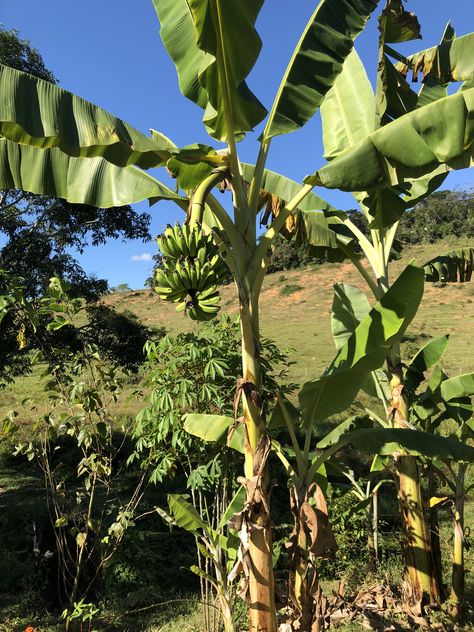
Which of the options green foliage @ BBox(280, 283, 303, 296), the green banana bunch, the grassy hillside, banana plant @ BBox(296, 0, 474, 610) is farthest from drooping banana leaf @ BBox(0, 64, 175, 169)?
green foliage @ BBox(280, 283, 303, 296)

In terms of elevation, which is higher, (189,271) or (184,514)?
(189,271)

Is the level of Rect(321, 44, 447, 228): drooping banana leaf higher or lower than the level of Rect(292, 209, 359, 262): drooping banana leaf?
higher

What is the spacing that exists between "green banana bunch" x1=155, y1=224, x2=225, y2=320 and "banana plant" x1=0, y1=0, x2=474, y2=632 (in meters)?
0.11

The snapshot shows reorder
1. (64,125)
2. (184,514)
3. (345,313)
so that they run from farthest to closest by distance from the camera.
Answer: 1. (345,313)
2. (184,514)
3. (64,125)

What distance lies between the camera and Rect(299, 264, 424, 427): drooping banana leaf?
2.55m

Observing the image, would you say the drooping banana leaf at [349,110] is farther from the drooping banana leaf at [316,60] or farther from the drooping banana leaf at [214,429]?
the drooping banana leaf at [214,429]

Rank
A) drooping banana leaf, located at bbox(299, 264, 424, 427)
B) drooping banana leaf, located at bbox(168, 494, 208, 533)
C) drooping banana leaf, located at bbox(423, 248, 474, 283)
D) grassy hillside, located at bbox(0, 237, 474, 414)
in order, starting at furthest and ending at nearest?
grassy hillside, located at bbox(0, 237, 474, 414) → drooping banana leaf, located at bbox(423, 248, 474, 283) → drooping banana leaf, located at bbox(168, 494, 208, 533) → drooping banana leaf, located at bbox(299, 264, 424, 427)

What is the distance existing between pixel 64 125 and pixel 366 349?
1.96 meters

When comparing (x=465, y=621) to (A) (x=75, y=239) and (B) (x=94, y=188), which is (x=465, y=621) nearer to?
(B) (x=94, y=188)

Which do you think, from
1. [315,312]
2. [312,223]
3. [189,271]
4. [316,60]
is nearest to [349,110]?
[312,223]

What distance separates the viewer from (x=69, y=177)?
9.43 feet

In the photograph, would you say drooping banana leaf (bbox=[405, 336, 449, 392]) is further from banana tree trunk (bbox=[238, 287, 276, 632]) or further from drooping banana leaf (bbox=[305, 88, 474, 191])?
banana tree trunk (bbox=[238, 287, 276, 632])

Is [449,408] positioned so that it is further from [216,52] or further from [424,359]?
[216,52]

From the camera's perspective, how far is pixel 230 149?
2395 mm
